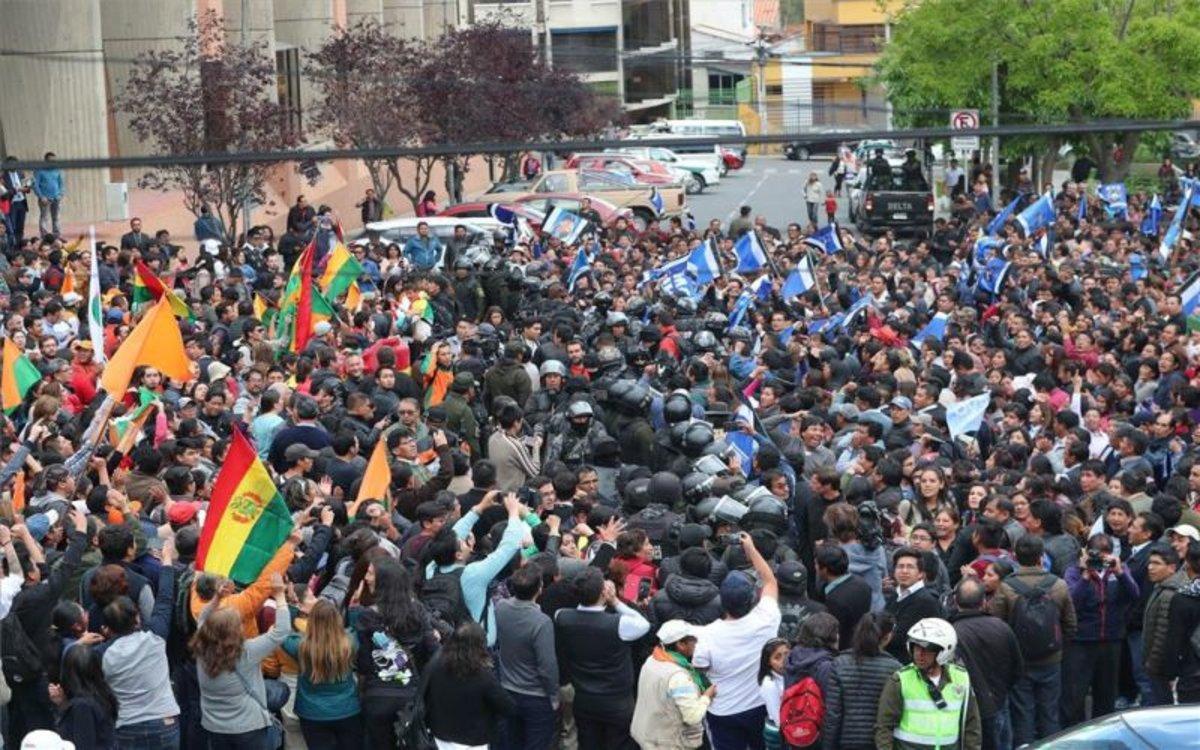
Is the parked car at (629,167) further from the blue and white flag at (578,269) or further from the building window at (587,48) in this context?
the building window at (587,48)

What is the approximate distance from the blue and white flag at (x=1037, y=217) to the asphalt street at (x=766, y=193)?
58.7ft

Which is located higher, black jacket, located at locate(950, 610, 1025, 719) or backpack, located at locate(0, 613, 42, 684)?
backpack, located at locate(0, 613, 42, 684)

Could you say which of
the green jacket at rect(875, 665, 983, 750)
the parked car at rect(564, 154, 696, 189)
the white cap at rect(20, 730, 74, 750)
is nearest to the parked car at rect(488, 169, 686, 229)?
the parked car at rect(564, 154, 696, 189)

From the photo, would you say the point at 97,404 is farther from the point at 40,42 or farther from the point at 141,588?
the point at 40,42

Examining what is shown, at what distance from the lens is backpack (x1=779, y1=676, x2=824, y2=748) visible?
1098 cm

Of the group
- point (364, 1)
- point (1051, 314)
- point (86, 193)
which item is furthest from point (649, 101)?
point (1051, 314)

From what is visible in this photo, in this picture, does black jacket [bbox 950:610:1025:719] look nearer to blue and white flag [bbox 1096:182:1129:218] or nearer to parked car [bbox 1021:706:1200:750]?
parked car [bbox 1021:706:1200:750]

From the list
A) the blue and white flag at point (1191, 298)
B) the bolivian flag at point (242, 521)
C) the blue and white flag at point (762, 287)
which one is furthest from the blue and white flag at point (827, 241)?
the bolivian flag at point (242, 521)

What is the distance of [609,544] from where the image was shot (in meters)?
12.3

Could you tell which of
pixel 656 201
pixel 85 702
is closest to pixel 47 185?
pixel 656 201

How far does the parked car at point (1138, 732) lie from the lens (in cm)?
803

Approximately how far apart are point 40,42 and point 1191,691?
25.5 meters

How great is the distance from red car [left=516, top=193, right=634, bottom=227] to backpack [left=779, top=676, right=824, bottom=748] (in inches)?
1064

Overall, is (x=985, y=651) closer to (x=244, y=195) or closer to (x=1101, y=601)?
(x=1101, y=601)
